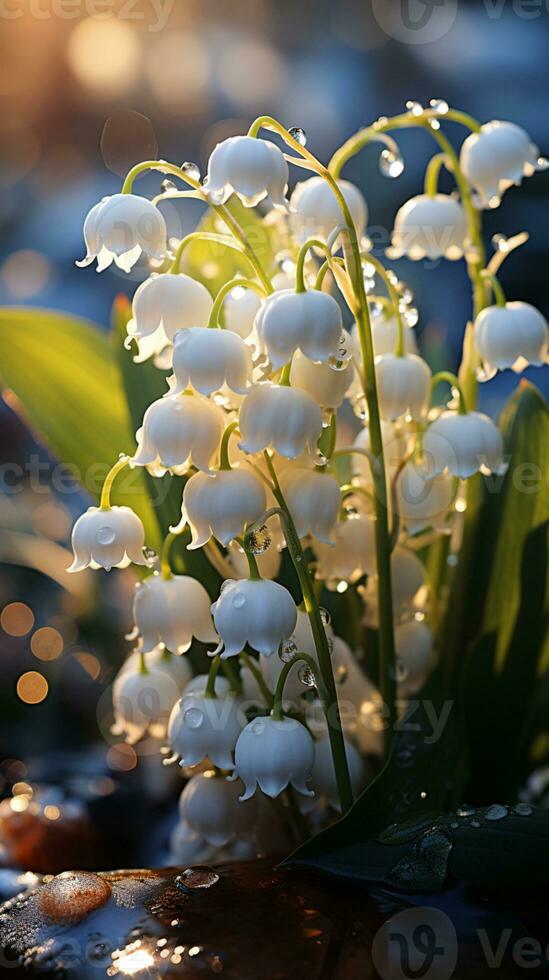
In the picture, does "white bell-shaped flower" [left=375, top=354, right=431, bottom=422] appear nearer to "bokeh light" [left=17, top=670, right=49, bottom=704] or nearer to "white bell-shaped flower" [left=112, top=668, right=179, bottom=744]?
"white bell-shaped flower" [left=112, top=668, right=179, bottom=744]

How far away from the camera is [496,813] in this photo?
15.1 inches

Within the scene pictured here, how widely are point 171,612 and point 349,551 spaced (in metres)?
0.09

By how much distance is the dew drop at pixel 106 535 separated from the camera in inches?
15.0

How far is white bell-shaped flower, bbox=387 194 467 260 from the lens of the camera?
486mm

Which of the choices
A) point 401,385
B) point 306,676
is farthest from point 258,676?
point 401,385

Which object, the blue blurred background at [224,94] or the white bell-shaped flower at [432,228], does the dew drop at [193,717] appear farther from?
the blue blurred background at [224,94]

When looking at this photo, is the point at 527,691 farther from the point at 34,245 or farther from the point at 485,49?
the point at 485,49

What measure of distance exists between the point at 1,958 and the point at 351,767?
0.55 feet

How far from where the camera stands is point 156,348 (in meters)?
0.42

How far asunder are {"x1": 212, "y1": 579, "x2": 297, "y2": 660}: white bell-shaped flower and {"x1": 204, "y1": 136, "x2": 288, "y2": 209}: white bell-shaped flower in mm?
143

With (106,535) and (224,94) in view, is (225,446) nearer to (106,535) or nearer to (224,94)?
(106,535)

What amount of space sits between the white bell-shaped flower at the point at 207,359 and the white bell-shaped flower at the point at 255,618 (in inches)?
2.9

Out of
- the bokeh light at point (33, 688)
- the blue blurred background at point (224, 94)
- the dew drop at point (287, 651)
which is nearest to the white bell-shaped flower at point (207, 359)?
the dew drop at point (287, 651)

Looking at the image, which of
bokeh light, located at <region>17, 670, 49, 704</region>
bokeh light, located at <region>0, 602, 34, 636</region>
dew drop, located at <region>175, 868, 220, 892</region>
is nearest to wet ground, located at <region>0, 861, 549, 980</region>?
dew drop, located at <region>175, 868, 220, 892</region>
